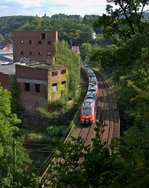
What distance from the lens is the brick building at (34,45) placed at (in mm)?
64819

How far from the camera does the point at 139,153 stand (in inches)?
235

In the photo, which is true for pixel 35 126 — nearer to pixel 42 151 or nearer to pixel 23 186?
pixel 42 151

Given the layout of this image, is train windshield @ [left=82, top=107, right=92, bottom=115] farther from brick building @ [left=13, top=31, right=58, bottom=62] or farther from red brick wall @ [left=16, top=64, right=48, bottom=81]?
brick building @ [left=13, top=31, right=58, bottom=62]

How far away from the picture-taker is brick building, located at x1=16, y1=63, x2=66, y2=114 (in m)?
44.2

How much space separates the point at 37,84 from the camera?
4488cm

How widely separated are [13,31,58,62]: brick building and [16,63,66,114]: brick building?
19033 millimetres

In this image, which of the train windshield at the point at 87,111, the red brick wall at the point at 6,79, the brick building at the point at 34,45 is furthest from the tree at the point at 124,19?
the brick building at the point at 34,45

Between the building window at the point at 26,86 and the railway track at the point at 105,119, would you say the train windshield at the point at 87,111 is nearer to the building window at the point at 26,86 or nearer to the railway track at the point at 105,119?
the railway track at the point at 105,119

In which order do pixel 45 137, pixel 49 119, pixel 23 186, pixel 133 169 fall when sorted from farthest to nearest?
pixel 49 119
pixel 45 137
pixel 23 186
pixel 133 169

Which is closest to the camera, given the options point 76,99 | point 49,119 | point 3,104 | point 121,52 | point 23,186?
point 23,186

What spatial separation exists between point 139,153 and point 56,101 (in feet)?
128

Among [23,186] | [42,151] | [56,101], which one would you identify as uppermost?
[23,186]

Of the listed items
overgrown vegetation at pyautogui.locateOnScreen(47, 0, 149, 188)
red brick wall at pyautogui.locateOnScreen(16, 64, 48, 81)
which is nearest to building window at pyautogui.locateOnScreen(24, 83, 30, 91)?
red brick wall at pyautogui.locateOnScreen(16, 64, 48, 81)

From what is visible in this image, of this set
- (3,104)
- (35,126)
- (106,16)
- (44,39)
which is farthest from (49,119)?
(106,16)
